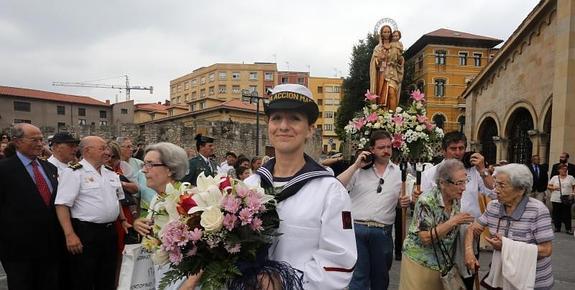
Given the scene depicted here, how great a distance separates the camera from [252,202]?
5.33ft

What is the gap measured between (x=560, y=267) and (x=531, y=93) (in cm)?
1108

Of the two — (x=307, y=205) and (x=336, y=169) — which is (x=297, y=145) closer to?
(x=307, y=205)

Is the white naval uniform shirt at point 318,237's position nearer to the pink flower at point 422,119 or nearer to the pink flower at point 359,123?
the pink flower at point 359,123

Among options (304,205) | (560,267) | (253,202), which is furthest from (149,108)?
(253,202)

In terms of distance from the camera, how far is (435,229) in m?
3.17

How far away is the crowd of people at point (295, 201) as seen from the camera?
2.03 m

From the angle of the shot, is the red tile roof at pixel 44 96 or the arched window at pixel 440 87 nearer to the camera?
the arched window at pixel 440 87

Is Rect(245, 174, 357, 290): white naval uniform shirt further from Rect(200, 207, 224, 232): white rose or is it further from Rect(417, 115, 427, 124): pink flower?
Rect(417, 115, 427, 124): pink flower

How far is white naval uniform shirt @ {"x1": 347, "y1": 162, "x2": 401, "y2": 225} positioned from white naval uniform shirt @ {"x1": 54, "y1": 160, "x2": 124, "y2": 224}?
253 centimetres

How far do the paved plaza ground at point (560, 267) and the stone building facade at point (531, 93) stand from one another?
16.4 ft

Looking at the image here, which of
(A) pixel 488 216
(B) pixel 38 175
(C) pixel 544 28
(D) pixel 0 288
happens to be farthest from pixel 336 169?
(C) pixel 544 28

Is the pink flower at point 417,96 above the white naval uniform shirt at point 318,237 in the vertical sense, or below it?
above

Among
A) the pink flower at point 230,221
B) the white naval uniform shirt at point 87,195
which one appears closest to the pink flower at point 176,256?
the pink flower at point 230,221

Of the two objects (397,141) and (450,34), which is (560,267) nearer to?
(397,141)
